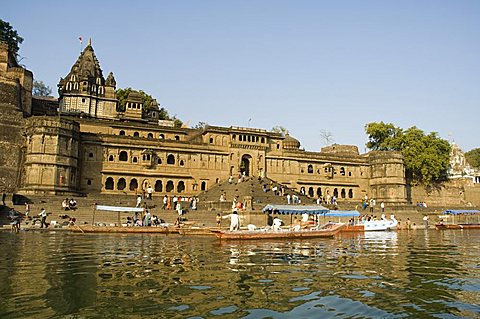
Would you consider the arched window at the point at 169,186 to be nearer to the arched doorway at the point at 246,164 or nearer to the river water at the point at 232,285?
the arched doorway at the point at 246,164

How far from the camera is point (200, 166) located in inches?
1949

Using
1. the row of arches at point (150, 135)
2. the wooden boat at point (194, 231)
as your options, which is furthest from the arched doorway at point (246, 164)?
the wooden boat at point (194, 231)

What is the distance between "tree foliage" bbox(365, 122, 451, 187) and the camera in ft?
185

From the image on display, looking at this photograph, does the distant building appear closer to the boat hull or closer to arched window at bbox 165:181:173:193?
the boat hull

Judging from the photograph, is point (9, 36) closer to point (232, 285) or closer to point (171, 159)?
point (171, 159)

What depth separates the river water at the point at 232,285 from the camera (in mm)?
6977

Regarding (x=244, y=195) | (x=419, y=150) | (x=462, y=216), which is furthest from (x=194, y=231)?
(x=419, y=150)

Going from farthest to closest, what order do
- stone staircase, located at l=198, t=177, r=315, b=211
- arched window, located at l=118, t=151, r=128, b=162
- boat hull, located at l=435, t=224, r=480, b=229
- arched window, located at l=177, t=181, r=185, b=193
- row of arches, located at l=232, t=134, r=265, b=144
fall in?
row of arches, located at l=232, t=134, r=265, b=144 < arched window, located at l=177, t=181, r=185, b=193 < arched window, located at l=118, t=151, r=128, b=162 < boat hull, located at l=435, t=224, r=480, b=229 < stone staircase, located at l=198, t=177, r=315, b=211

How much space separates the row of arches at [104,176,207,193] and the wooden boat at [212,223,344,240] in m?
26.4

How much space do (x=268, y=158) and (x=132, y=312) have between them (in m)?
46.5

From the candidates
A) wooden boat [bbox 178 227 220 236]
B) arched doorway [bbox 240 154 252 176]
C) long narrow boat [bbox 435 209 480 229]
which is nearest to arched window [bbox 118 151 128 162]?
arched doorway [bbox 240 154 252 176]

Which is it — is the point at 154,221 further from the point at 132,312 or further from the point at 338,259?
the point at 132,312

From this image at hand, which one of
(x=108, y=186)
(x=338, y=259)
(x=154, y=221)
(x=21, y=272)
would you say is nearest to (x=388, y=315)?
(x=338, y=259)

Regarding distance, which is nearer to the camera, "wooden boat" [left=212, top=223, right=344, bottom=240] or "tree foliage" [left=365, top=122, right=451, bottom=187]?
"wooden boat" [left=212, top=223, right=344, bottom=240]
